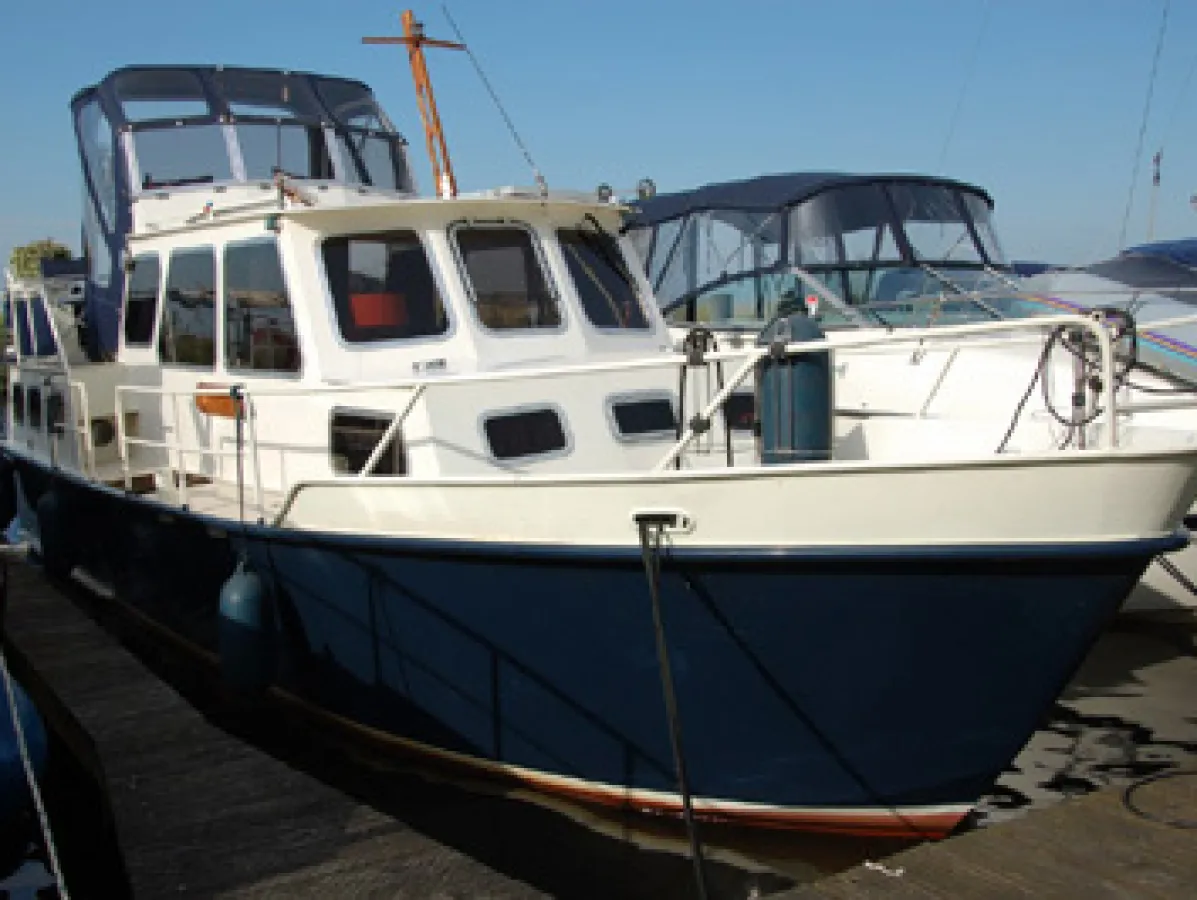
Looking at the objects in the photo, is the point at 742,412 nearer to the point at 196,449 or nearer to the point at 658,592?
the point at 658,592

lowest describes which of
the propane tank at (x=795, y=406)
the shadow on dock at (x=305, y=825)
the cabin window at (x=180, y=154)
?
the shadow on dock at (x=305, y=825)

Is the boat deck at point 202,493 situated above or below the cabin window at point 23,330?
below

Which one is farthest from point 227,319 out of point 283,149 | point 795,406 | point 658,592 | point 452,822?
point 795,406

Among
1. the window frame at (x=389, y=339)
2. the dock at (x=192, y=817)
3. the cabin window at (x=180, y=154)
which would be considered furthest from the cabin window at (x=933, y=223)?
the dock at (x=192, y=817)

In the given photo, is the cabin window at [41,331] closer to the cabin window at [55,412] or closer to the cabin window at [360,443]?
the cabin window at [55,412]

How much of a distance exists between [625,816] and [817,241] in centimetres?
658

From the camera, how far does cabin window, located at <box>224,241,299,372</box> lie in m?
5.76

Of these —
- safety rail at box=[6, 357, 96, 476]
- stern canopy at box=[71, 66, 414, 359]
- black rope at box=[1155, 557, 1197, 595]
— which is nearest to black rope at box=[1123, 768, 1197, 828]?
black rope at box=[1155, 557, 1197, 595]

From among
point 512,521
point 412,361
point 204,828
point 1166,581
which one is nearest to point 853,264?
point 1166,581

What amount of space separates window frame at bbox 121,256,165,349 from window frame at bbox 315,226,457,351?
1710 millimetres

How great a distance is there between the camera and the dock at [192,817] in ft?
12.4

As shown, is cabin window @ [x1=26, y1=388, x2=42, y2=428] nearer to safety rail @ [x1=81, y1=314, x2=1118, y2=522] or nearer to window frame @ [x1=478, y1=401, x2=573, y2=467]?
safety rail @ [x1=81, y1=314, x2=1118, y2=522]

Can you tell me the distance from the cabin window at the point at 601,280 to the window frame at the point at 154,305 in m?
2.63

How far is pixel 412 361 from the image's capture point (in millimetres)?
5633
